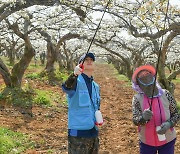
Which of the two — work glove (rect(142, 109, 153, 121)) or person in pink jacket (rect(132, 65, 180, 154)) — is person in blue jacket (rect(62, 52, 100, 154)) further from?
work glove (rect(142, 109, 153, 121))

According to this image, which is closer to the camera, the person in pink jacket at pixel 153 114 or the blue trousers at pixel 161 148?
the person in pink jacket at pixel 153 114

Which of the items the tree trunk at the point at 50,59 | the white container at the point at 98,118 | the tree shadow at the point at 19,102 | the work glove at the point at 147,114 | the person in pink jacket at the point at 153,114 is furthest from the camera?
the tree trunk at the point at 50,59

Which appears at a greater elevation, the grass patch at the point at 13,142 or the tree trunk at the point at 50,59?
the tree trunk at the point at 50,59

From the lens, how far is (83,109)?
4.08 meters

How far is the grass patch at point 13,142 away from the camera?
6.66 metres

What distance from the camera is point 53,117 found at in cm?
1046

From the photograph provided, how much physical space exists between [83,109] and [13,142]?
366 cm

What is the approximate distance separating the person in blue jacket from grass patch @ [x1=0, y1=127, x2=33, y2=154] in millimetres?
2774

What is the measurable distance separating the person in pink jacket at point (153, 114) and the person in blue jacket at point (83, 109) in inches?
22.2

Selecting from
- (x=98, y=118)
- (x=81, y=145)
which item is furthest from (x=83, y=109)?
(x=81, y=145)

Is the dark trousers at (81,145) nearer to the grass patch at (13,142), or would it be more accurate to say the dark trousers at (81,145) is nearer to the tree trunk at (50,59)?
the grass patch at (13,142)

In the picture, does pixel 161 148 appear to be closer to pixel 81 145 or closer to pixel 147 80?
pixel 147 80

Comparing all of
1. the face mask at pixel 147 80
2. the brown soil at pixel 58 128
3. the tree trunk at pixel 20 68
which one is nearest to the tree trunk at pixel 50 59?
the tree trunk at pixel 20 68

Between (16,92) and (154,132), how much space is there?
9.08m
